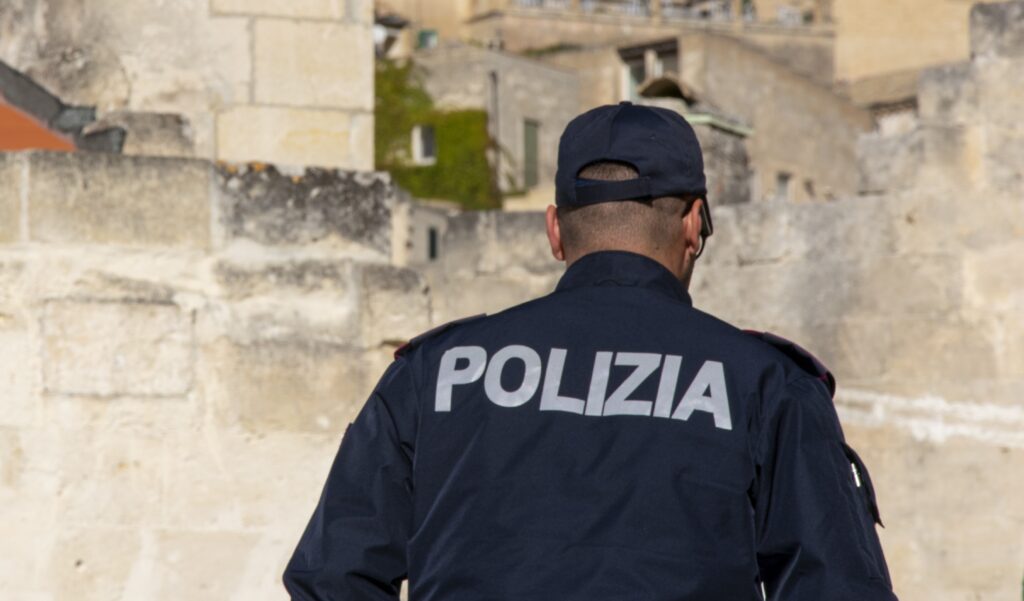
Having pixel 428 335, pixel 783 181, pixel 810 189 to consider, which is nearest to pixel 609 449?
pixel 428 335

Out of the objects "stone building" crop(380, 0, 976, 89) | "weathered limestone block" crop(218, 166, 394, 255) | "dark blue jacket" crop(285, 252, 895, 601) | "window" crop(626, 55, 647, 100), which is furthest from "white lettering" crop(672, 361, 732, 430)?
"stone building" crop(380, 0, 976, 89)

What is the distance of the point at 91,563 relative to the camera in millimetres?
4031

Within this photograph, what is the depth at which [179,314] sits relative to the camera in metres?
4.16

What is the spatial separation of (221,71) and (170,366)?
1078 millimetres

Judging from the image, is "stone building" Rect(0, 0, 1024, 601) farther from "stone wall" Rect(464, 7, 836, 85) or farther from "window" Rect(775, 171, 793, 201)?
"stone wall" Rect(464, 7, 836, 85)

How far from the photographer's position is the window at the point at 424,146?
3294 centimetres

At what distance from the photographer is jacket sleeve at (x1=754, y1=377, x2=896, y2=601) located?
6.95 feet

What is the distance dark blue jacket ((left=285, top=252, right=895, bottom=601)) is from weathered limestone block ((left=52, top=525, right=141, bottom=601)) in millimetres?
1846

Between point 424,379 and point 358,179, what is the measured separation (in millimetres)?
2176

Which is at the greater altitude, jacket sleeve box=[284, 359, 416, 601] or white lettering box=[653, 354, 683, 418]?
white lettering box=[653, 354, 683, 418]

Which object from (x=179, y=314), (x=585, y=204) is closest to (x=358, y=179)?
(x=179, y=314)

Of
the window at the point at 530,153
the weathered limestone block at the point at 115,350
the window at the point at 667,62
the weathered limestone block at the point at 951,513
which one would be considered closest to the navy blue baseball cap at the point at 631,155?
the weathered limestone block at the point at 115,350

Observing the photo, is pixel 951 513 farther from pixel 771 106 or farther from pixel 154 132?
pixel 771 106

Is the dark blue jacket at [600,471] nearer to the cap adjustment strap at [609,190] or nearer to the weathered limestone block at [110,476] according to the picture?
the cap adjustment strap at [609,190]
